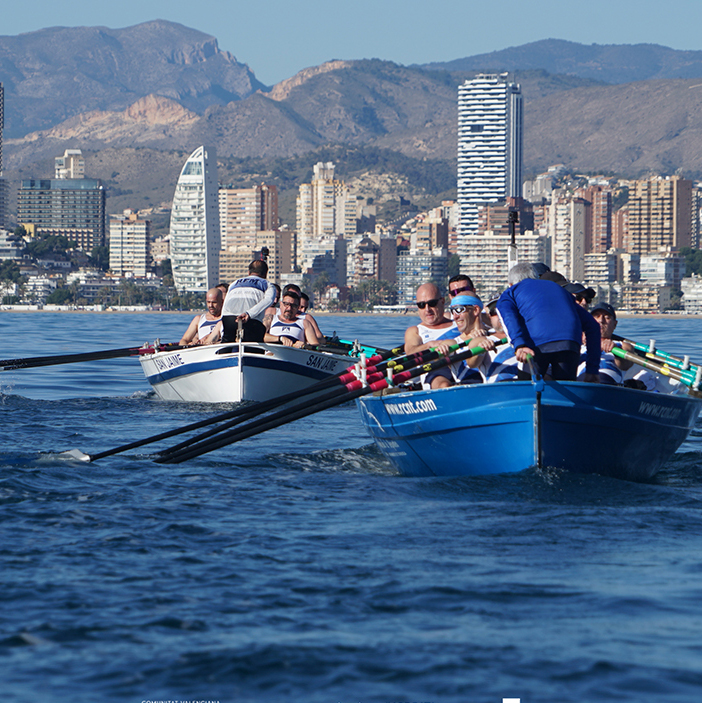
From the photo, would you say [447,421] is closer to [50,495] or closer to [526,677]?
[50,495]

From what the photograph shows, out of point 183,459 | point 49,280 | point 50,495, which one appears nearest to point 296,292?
point 183,459

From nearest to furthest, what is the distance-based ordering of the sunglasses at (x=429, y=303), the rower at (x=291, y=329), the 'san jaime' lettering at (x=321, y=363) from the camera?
the sunglasses at (x=429, y=303) → the 'san jaime' lettering at (x=321, y=363) → the rower at (x=291, y=329)

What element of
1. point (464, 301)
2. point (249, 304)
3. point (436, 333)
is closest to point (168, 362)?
point (249, 304)

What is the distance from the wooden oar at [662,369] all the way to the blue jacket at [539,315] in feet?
7.71

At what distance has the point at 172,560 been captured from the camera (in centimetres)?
688

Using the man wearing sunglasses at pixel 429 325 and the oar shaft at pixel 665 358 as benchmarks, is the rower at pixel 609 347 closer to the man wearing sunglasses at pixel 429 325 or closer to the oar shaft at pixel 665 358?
the oar shaft at pixel 665 358

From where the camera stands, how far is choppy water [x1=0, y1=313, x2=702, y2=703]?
5.00 m

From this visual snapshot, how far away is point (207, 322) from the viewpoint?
1916cm

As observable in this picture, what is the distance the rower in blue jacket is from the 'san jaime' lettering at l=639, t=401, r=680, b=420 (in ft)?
2.22

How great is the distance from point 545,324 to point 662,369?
2.85m

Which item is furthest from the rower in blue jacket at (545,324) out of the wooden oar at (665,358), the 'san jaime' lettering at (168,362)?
the 'san jaime' lettering at (168,362)

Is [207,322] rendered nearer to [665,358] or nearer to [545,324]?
[665,358]

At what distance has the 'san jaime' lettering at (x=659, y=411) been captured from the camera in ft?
30.9

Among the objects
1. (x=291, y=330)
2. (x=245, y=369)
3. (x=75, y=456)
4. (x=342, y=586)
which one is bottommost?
(x=342, y=586)
